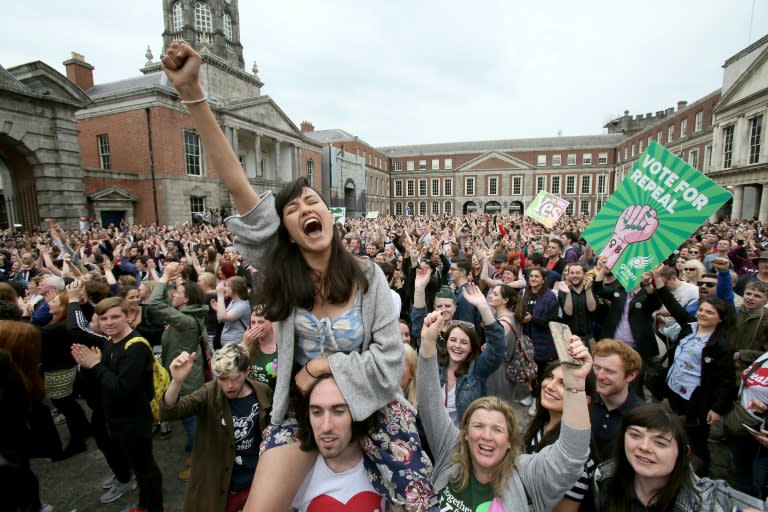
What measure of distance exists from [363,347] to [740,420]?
315 centimetres

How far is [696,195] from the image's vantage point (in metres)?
3.86

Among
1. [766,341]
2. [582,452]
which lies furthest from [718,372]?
[582,452]

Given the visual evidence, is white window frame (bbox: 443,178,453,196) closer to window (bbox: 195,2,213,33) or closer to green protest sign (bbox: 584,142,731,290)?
window (bbox: 195,2,213,33)

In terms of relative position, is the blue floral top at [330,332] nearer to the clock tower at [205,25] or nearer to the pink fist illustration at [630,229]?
the pink fist illustration at [630,229]

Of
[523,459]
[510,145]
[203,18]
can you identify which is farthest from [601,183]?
[523,459]

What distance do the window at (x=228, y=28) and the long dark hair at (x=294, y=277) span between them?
3394cm

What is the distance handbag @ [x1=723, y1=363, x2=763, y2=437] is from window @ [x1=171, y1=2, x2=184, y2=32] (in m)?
35.1

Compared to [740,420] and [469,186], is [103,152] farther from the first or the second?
[469,186]

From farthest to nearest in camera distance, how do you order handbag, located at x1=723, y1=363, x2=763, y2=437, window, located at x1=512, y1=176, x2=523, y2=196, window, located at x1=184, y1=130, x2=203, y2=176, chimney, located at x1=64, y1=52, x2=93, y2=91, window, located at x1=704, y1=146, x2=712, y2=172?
window, located at x1=512, y1=176, x2=523, y2=196 → window, located at x1=704, y1=146, x2=712, y2=172 → window, located at x1=184, y1=130, x2=203, y2=176 → chimney, located at x1=64, y1=52, x2=93, y2=91 → handbag, located at x1=723, y1=363, x2=763, y2=437

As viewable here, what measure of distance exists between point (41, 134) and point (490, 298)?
18.4 metres

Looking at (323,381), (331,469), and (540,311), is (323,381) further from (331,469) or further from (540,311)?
(540,311)

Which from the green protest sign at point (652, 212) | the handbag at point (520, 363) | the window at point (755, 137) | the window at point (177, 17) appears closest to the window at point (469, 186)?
the window at point (755, 137)

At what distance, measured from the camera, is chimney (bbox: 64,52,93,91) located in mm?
21944

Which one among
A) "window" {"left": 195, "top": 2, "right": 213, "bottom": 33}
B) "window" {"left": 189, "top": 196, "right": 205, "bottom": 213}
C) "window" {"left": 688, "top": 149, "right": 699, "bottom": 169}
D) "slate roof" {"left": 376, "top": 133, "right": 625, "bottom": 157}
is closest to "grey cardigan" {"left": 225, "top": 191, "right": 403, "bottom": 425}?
"window" {"left": 189, "top": 196, "right": 205, "bottom": 213}
